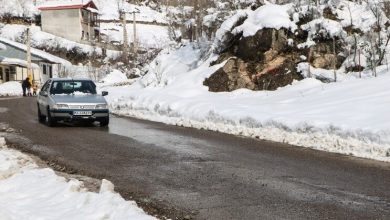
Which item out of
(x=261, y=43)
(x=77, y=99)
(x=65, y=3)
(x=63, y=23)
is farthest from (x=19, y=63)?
(x=77, y=99)

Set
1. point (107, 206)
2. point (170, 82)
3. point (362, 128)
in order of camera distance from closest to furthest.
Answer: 1. point (107, 206)
2. point (362, 128)
3. point (170, 82)

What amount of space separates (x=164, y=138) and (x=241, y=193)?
21.0ft

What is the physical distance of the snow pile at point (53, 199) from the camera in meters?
5.72

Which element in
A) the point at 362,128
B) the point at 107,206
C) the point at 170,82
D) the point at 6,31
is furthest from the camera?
the point at 6,31

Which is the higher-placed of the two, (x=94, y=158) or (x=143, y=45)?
(x=143, y=45)

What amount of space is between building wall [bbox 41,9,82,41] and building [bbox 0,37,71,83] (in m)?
13.1

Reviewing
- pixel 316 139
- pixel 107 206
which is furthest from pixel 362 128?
pixel 107 206

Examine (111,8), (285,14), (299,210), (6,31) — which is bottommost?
(299,210)

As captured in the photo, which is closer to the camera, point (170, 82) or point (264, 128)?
point (264, 128)

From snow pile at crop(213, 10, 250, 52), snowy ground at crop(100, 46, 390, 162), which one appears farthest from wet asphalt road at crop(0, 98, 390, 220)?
snow pile at crop(213, 10, 250, 52)

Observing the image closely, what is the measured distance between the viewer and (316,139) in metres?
11.7

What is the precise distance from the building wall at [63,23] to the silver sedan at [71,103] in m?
69.9

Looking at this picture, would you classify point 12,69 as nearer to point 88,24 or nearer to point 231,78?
point 88,24

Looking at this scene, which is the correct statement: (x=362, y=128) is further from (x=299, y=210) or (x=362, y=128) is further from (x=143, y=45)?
(x=143, y=45)
